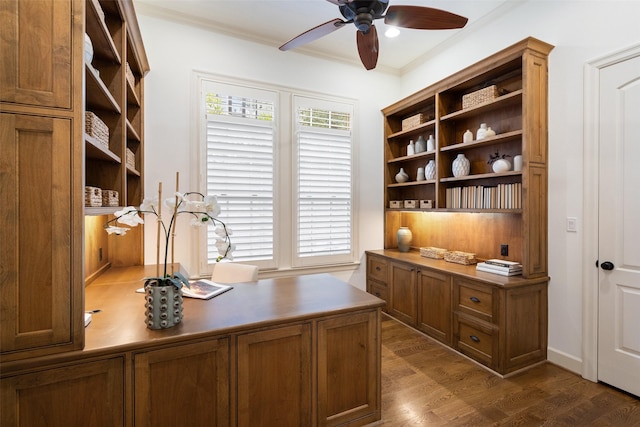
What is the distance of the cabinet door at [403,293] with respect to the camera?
350cm

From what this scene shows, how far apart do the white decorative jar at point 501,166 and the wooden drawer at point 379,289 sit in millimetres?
1896

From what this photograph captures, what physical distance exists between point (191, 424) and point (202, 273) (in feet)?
6.57

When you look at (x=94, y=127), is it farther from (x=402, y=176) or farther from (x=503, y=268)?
(x=402, y=176)

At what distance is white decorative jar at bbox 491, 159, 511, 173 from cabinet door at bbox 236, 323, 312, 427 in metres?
2.36

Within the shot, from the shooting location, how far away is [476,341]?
2777 mm

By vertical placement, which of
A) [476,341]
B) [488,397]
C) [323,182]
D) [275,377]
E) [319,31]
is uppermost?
[319,31]

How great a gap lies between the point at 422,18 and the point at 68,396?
2.73 meters

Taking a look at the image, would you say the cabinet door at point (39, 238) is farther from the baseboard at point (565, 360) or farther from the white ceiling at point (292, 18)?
the baseboard at point (565, 360)

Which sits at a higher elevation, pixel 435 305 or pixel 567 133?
pixel 567 133

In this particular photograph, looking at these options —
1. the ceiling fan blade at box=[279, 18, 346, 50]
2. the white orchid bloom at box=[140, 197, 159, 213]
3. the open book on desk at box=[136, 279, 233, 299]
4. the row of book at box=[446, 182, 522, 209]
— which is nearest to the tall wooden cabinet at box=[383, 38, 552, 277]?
the row of book at box=[446, 182, 522, 209]

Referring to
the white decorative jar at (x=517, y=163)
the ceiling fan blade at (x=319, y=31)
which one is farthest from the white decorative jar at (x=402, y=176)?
the ceiling fan blade at (x=319, y=31)

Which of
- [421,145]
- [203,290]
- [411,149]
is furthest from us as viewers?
[411,149]

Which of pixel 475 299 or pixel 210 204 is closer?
pixel 210 204

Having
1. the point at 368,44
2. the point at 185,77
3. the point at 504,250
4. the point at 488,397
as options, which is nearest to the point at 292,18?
the point at 185,77
